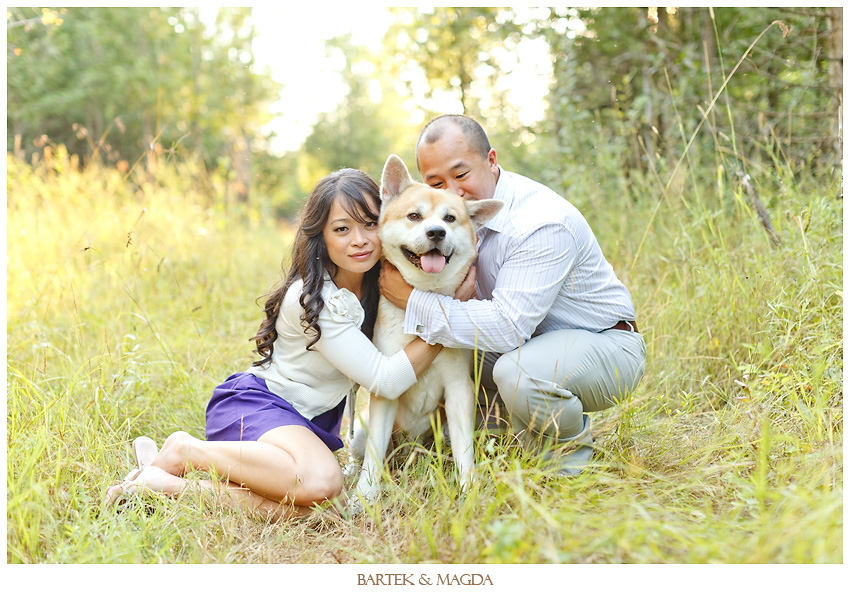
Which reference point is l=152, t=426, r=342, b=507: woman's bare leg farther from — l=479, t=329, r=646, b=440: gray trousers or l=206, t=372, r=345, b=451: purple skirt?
l=479, t=329, r=646, b=440: gray trousers

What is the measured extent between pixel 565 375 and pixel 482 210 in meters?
0.78

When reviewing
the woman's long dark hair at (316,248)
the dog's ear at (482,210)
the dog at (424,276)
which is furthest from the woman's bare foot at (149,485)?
the dog's ear at (482,210)

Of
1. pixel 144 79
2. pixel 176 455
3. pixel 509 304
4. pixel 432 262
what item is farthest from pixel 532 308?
pixel 144 79

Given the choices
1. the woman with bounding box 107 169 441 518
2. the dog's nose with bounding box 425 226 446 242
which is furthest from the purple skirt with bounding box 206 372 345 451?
the dog's nose with bounding box 425 226 446 242

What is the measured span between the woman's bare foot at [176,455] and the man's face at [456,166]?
5.10ft

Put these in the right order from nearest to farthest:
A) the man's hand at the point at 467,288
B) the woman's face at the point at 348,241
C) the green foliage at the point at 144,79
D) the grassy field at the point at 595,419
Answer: the grassy field at the point at 595,419 < the woman's face at the point at 348,241 < the man's hand at the point at 467,288 < the green foliage at the point at 144,79

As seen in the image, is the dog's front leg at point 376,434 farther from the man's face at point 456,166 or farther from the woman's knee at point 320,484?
the man's face at point 456,166

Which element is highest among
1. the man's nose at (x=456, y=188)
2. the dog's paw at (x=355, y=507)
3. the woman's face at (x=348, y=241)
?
the man's nose at (x=456, y=188)

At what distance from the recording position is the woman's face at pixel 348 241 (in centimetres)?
254

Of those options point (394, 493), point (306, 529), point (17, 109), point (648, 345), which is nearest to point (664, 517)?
point (394, 493)

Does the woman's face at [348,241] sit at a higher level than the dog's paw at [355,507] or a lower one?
higher

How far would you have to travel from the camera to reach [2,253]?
2.92 m

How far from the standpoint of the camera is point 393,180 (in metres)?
2.65

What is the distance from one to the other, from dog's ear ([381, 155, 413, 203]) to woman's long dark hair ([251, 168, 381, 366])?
2.8 inches
